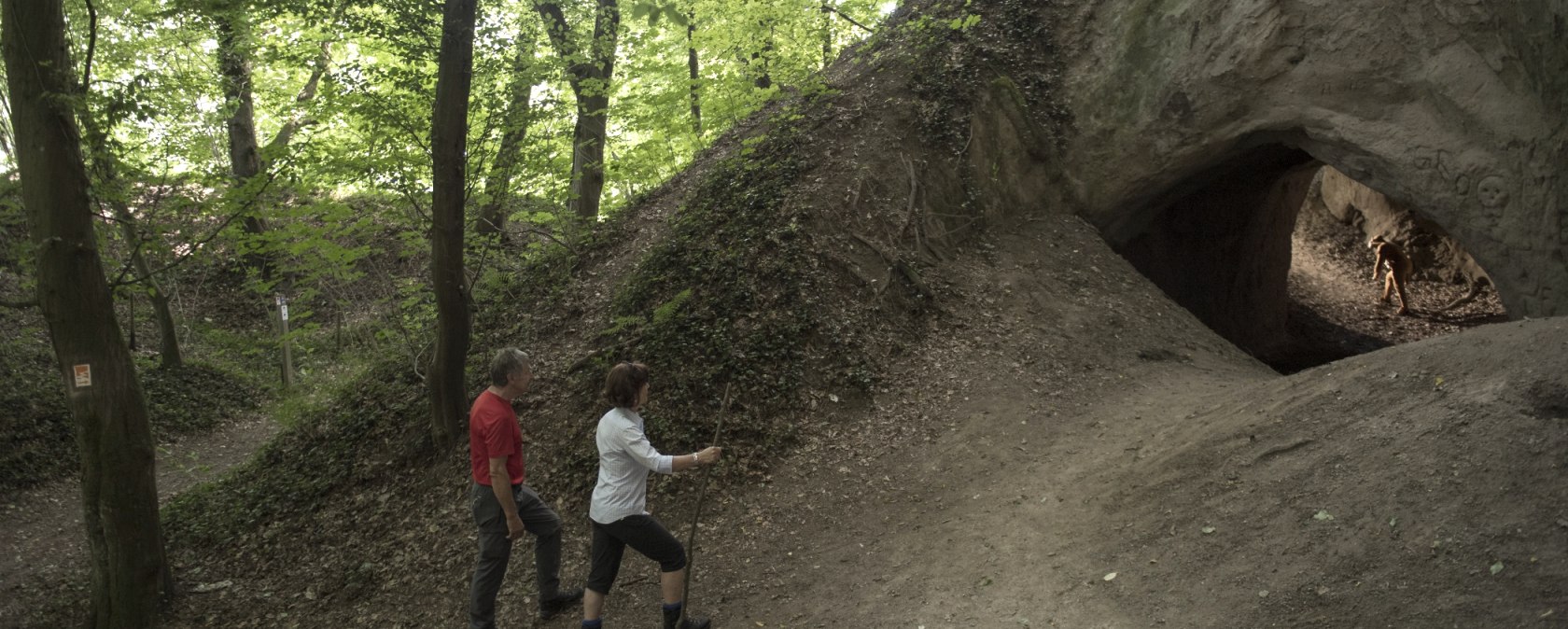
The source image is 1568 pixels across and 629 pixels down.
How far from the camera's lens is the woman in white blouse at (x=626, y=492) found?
5121mm

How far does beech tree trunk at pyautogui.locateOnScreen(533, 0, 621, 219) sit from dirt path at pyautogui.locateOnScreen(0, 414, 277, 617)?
19.6 feet

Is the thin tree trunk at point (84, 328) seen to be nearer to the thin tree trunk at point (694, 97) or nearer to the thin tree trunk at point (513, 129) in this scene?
the thin tree trunk at point (513, 129)

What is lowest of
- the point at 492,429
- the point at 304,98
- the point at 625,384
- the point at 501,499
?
the point at 501,499

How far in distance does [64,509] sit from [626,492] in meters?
9.78

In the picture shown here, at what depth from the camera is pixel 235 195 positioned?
892cm

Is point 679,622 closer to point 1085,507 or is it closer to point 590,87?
point 1085,507

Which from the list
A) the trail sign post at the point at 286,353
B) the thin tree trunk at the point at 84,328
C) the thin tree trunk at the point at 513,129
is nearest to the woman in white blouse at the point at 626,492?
the thin tree trunk at the point at 84,328

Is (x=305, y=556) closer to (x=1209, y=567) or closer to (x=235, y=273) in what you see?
(x=1209, y=567)

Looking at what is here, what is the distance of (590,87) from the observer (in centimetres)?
1267

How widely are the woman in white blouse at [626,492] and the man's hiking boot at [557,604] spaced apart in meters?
1.04

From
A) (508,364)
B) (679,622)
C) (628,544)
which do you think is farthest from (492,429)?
(679,622)

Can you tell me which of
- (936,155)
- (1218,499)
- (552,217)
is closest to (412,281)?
(552,217)

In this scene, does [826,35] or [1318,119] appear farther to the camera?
[826,35]

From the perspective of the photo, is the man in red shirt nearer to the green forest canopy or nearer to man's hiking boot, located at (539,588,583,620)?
man's hiking boot, located at (539,588,583,620)
